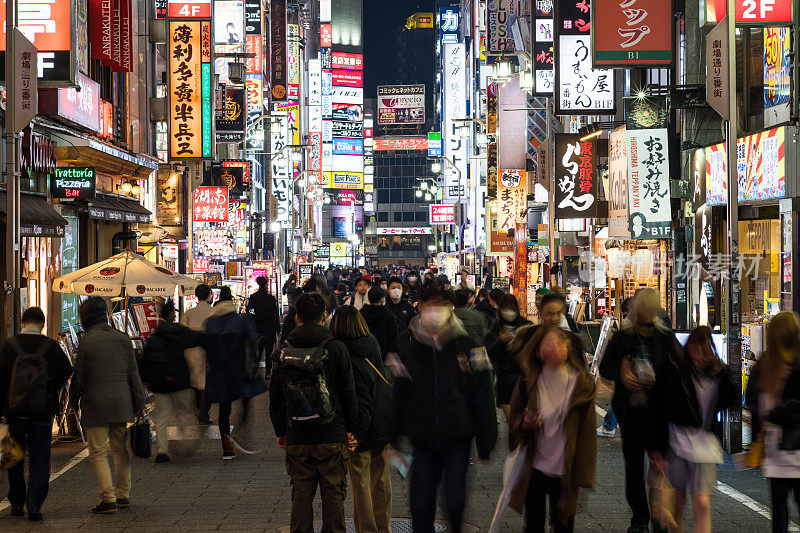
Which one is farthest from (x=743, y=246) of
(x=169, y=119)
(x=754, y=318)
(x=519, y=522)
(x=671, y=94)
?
(x=169, y=119)

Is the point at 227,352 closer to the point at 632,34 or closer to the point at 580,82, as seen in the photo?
the point at 632,34

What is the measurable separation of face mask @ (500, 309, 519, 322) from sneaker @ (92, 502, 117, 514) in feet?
13.5

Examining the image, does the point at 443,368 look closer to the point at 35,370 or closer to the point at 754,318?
the point at 35,370

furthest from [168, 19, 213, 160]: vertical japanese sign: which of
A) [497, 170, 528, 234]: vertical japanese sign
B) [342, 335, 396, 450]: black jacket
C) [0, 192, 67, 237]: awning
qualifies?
[342, 335, 396, 450]: black jacket

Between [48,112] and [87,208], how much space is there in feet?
12.9

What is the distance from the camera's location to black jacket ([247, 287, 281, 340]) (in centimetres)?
1820

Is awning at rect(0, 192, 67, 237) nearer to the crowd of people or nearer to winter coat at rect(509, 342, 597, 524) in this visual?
the crowd of people

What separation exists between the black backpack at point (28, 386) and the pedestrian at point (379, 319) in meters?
5.37

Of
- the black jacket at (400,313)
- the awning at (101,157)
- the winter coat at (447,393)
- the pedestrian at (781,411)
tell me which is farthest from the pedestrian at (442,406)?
the awning at (101,157)

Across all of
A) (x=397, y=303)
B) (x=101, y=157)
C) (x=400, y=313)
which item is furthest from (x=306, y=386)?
(x=101, y=157)

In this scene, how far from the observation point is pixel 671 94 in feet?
65.9

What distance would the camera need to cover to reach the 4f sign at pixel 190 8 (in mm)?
25297

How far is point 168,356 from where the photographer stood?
36.4ft

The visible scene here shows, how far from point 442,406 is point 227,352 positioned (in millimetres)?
5180
